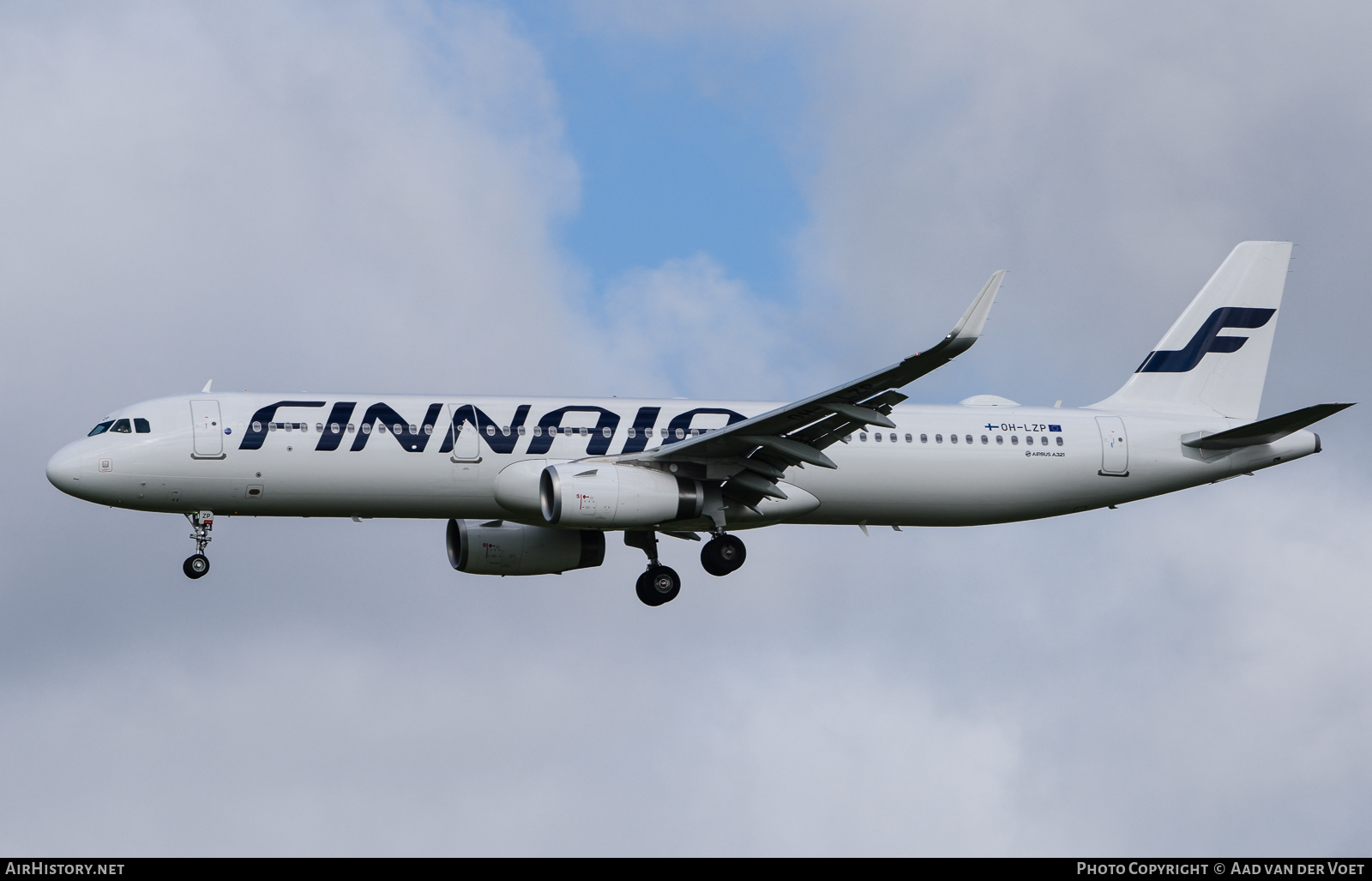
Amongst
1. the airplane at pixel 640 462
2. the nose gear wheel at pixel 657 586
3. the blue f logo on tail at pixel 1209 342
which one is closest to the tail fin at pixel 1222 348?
the blue f logo on tail at pixel 1209 342

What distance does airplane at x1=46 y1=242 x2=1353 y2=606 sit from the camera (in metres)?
37.1

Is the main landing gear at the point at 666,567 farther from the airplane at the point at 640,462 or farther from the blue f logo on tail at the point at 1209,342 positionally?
the blue f logo on tail at the point at 1209,342

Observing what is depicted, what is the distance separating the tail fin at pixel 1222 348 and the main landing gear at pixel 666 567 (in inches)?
463

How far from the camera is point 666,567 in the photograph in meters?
41.0

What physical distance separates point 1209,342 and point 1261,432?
15.7 feet

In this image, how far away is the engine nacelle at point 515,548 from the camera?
42.4 meters

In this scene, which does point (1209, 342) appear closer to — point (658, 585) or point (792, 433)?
point (792, 433)

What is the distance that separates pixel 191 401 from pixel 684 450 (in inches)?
439

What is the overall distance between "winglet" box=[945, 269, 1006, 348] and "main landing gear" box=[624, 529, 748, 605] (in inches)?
409

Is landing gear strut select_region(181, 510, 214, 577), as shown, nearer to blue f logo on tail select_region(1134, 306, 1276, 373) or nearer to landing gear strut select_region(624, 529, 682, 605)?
landing gear strut select_region(624, 529, 682, 605)

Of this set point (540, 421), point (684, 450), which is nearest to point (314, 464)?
point (540, 421)

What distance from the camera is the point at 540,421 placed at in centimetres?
3872

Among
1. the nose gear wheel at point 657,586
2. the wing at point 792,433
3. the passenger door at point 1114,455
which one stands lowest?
the nose gear wheel at point 657,586

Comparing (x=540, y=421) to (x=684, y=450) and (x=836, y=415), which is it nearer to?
(x=684, y=450)
